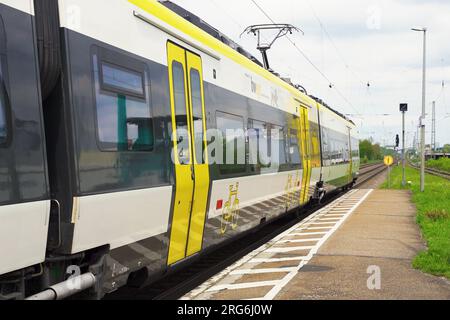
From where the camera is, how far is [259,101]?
34.5ft

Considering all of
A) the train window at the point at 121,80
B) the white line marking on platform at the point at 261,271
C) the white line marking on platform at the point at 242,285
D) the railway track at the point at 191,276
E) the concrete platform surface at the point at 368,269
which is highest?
the train window at the point at 121,80

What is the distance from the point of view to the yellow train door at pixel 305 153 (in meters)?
14.9

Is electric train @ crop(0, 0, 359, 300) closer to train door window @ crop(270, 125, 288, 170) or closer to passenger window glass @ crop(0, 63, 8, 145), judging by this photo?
passenger window glass @ crop(0, 63, 8, 145)

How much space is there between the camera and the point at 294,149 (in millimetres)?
13641

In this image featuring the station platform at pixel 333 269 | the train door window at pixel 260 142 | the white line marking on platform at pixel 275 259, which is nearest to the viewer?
the station platform at pixel 333 269

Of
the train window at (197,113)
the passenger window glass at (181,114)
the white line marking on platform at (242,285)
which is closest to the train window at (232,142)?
the train window at (197,113)

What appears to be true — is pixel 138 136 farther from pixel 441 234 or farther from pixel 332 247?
pixel 441 234

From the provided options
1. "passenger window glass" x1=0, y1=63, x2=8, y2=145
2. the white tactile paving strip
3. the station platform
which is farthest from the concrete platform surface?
"passenger window glass" x1=0, y1=63, x2=8, y2=145

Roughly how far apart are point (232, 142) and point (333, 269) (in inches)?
98.1

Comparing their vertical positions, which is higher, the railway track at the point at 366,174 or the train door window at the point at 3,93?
the train door window at the point at 3,93

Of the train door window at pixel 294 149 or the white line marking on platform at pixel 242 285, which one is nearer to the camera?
the white line marking on platform at pixel 242 285

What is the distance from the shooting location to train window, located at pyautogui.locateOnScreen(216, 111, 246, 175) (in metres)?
8.09

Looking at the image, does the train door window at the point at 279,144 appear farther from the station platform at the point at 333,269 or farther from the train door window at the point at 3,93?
the train door window at the point at 3,93

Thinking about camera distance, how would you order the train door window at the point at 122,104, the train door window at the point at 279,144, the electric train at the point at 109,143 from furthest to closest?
the train door window at the point at 279,144
the train door window at the point at 122,104
the electric train at the point at 109,143
